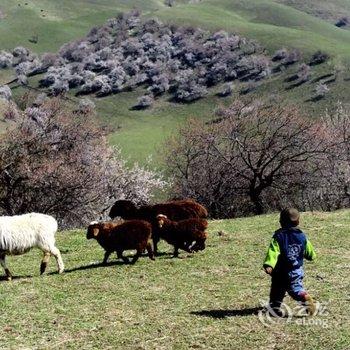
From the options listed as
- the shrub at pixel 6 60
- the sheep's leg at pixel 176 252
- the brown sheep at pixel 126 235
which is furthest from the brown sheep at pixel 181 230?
the shrub at pixel 6 60

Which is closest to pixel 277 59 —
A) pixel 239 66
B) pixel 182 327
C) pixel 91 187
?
pixel 239 66

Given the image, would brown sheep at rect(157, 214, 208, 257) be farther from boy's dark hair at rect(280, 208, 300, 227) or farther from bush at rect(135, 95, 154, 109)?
bush at rect(135, 95, 154, 109)

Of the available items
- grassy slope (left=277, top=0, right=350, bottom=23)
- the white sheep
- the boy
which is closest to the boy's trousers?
the boy

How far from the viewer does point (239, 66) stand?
108m

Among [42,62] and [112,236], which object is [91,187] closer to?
[112,236]

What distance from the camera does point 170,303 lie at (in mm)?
9617

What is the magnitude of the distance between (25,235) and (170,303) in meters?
3.87

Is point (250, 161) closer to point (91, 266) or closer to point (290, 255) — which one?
point (91, 266)

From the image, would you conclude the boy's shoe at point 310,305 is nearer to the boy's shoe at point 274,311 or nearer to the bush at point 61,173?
the boy's shoe at point 274,311

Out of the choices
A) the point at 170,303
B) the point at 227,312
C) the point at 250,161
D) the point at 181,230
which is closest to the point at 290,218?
the point at 227,312

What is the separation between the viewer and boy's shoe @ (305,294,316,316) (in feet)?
27.1

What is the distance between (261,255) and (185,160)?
23.0m

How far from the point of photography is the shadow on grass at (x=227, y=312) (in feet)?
29.1

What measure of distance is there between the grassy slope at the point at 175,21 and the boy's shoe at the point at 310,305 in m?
56.1
